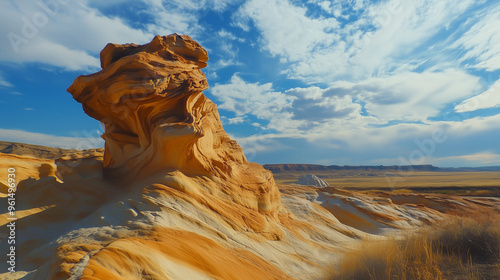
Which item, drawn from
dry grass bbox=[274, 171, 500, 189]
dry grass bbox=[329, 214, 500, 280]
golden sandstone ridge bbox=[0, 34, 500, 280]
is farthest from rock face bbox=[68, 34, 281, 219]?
dry grass bbox=[274, 171, 500, 189]

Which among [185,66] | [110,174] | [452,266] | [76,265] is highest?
[185,66]

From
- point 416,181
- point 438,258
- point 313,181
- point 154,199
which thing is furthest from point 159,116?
point 416,181

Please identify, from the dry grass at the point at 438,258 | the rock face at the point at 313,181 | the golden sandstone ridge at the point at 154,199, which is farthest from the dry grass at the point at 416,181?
the golden sandstone ridge at the point at 154,199

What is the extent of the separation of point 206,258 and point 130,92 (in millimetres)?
5129

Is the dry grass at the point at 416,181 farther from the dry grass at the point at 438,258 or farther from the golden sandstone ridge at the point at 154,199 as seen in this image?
the golden sandstone ridge at the point at 154,199

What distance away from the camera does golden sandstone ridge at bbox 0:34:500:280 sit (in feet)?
16.8

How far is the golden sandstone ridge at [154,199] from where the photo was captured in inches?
201

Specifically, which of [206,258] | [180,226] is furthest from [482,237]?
[180,226]

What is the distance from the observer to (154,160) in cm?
879

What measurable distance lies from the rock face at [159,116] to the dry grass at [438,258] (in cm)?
420

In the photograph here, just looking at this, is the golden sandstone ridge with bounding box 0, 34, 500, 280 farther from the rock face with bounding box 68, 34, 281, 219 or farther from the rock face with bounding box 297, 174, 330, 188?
the rock face with bounding box 297, 174, 330, 188

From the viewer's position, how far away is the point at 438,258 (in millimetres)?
6090

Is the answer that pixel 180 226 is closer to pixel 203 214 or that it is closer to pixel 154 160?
pixel 203 214

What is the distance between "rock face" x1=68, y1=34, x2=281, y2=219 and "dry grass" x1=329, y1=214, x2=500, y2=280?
165 inches
